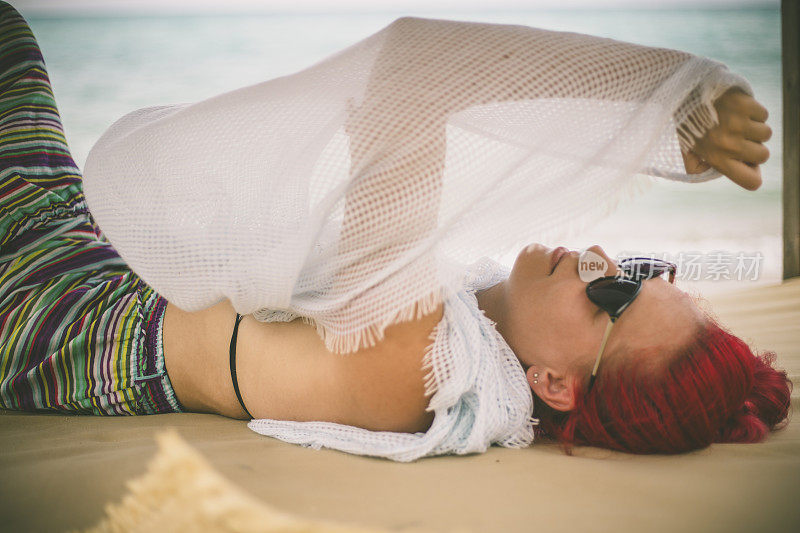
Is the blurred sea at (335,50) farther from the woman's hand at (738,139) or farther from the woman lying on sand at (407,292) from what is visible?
the woman's hand at (738,139)

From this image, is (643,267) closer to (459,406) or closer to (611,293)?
(611,293)

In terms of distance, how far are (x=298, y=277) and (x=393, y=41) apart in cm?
61

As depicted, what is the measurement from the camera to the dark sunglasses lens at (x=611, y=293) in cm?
159

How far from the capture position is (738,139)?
127 centimetres

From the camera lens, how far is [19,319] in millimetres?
1872

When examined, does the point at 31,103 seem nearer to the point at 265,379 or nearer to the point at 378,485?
the point at 265,379

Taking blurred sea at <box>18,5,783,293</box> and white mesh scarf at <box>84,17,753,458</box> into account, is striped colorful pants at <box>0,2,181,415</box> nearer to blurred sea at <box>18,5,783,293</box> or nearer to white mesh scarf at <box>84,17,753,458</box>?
white mesh scarf at <box>84,17,753,458</box>

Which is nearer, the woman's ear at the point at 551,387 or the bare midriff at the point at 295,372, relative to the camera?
the bare midriff at the point at 295,372

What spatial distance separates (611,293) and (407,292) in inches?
28.3

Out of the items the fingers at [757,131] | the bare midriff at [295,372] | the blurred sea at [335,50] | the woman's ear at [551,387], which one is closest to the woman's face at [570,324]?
the woman's ear at [551,387]

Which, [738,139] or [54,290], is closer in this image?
[738,139]

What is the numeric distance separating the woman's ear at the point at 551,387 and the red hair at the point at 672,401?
29mm

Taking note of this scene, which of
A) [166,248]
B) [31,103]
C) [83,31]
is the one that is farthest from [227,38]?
[166,248]

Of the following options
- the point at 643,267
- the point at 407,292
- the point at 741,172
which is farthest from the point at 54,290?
the point at 741,172
